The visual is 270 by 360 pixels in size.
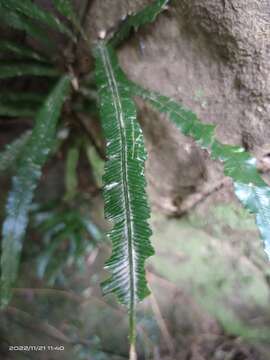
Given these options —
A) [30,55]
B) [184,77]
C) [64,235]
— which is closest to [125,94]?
[184,77]

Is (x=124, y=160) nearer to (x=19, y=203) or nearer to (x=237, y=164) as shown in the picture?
(x=237, y=164)

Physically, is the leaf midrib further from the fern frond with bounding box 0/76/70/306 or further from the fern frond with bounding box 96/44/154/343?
the fern frond with bounding box 0/76/70/306

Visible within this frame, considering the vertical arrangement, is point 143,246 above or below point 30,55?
below

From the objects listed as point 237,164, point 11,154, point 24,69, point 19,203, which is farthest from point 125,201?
point 24,69

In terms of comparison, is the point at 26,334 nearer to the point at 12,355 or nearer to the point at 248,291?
the point at 12,355

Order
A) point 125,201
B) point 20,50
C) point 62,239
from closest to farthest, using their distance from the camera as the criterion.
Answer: point 125,201 → point 20,50 → point 62,239

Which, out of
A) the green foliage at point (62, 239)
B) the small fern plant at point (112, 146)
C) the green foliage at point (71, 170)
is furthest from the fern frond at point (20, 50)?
the green foliage at point (62, 239)

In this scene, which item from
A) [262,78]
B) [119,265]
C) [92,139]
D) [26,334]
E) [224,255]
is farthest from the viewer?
[92,139]
